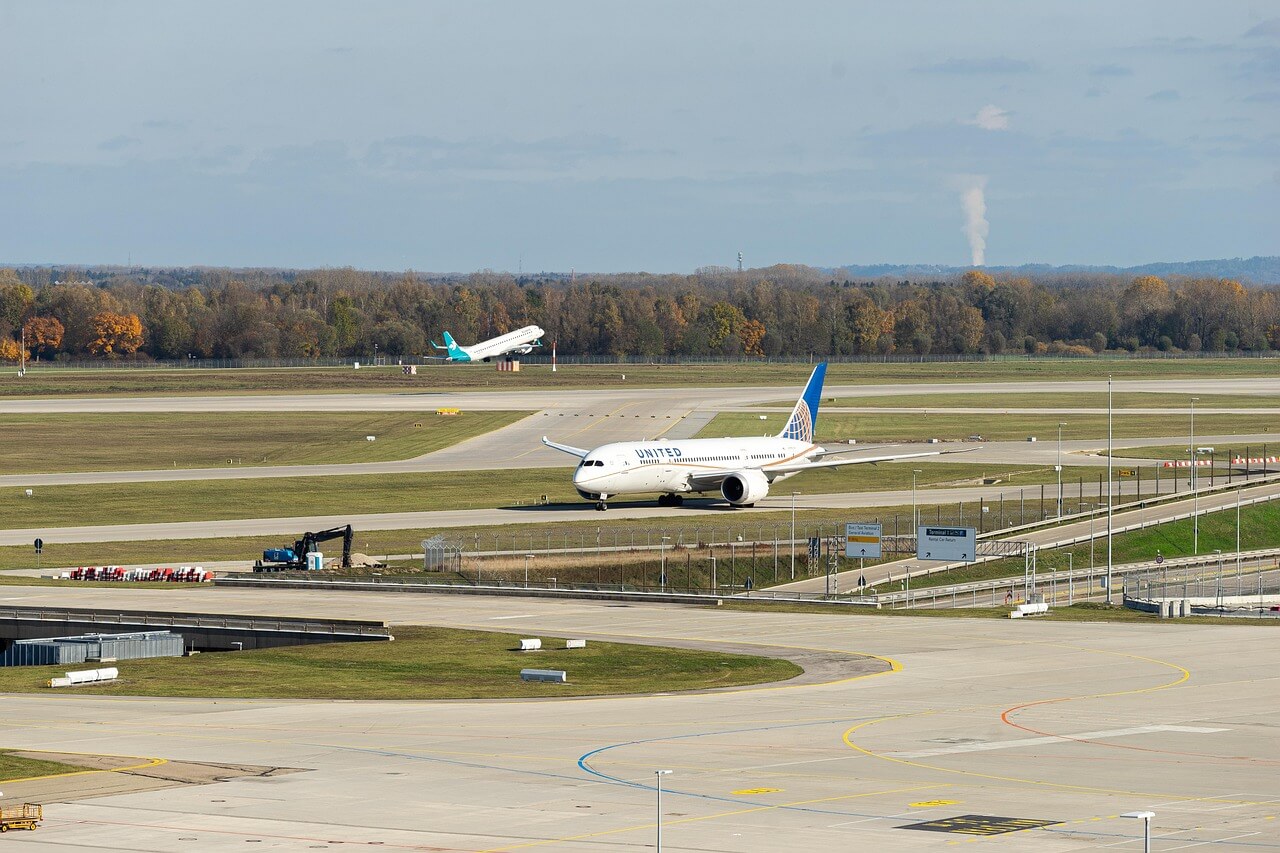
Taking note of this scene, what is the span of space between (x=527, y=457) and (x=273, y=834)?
101305 millimetres

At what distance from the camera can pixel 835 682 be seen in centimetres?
5303

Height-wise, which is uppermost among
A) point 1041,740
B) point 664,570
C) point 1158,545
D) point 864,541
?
point 864,541

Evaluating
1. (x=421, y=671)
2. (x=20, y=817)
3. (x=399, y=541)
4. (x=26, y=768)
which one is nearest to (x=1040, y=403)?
(x=399, y=541)

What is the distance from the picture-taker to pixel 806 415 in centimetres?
11269

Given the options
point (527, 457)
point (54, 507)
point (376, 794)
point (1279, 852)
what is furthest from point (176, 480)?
point (1279, 852)

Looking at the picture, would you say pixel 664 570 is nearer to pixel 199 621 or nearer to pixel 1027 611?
pixel 1027 611

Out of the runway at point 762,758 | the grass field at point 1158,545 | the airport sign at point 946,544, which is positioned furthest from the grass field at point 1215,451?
the runway at point 762,758

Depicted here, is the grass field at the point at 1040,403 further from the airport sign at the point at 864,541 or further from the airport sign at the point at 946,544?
the airport sign at the point at 864,541

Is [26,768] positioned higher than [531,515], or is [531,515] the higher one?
[531,515]

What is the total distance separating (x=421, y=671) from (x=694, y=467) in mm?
49979

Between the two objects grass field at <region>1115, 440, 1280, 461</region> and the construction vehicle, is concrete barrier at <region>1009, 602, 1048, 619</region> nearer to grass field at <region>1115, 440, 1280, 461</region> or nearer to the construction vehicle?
the construction vehicle

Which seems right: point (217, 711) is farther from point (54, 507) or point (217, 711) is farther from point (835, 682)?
point (54, 507)

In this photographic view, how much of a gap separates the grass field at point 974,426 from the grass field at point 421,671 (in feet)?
293

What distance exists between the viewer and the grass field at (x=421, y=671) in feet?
171
